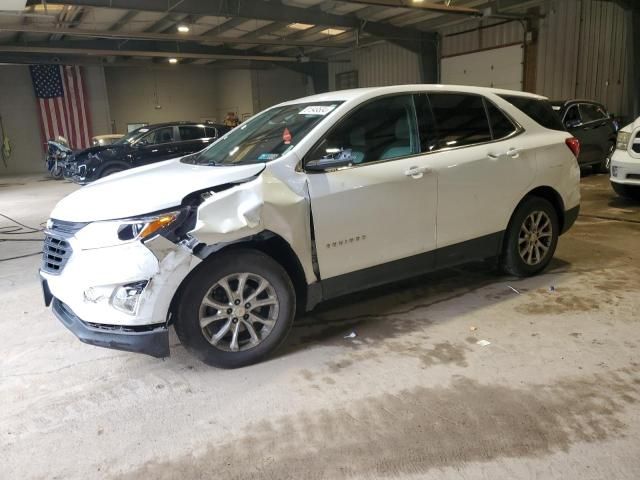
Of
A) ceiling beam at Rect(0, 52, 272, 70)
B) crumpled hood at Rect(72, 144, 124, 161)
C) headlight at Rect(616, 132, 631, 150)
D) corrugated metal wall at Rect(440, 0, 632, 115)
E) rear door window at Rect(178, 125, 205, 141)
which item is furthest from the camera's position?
ceiling beam at Rect(0, 52, 272, 70)

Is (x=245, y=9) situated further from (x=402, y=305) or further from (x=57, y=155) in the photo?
(x=402, y=305)

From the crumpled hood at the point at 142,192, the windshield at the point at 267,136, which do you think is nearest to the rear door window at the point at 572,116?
the windshield at the point at 267,136

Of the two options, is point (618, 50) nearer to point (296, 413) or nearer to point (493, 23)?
point (493, 23)

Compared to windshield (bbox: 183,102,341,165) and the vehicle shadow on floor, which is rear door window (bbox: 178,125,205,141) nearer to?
windshield (bbox: 183,102,341,165)

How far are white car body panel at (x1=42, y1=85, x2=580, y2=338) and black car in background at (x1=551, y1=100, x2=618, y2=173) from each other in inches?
267

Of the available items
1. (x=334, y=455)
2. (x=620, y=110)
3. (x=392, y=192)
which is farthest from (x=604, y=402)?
(x=620, y=110)

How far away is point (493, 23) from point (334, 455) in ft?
50.3

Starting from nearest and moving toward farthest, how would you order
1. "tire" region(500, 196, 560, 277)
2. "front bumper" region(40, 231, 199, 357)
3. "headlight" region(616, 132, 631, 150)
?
"front bumper" region(40, 231, 199, 357) → "tire" region(500, 196, 560, 277) → "headlight" region(616, 132, 631, 150)

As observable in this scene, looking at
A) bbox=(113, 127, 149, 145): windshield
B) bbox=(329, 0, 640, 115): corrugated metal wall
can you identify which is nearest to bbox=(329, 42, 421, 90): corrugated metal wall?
bbox=(329, 0, 640, 115): corrugated metal wall

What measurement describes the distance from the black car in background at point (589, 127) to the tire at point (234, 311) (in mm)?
8921

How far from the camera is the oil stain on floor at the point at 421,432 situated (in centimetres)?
224

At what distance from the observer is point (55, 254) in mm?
2979

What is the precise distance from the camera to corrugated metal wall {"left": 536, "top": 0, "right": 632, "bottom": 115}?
12.3 metres

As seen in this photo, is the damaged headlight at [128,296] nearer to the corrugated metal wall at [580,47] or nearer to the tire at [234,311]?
the tire at [234,311]
